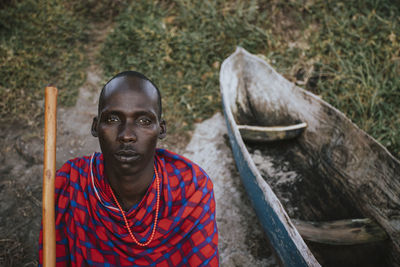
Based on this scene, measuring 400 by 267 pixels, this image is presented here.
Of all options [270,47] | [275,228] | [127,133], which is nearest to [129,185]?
[127,133]

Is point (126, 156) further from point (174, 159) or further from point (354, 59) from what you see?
point (354, 59)

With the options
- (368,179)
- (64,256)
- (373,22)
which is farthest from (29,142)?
(373,22)

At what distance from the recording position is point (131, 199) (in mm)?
1454

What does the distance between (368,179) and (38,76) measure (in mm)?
4302

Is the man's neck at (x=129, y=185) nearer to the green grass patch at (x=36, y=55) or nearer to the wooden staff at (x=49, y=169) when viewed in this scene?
the wooden staff at (x=49, y=169)

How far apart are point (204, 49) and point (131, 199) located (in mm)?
3434

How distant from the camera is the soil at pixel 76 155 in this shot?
2.41m

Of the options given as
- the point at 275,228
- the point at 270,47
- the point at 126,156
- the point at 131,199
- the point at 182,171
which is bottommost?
the point at 275,228

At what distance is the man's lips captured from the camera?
1267 millimetres

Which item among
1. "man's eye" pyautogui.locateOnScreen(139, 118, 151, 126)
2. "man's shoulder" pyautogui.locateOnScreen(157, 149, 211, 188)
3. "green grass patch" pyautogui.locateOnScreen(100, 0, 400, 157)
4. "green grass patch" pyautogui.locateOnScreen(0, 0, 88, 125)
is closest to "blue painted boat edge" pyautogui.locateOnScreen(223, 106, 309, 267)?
"man's shoulder" pyautogui.locateOnScreen(157, 149, 211, 188)

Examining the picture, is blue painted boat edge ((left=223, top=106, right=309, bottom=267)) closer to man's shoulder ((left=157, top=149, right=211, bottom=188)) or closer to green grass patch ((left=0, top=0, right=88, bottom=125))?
man's shoulder ((left=157, top=149, right=211, bottom=188))

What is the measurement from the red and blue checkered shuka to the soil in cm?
103

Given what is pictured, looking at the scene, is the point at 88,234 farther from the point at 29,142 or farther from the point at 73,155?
the point at 29,142

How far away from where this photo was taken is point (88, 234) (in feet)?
4.79
